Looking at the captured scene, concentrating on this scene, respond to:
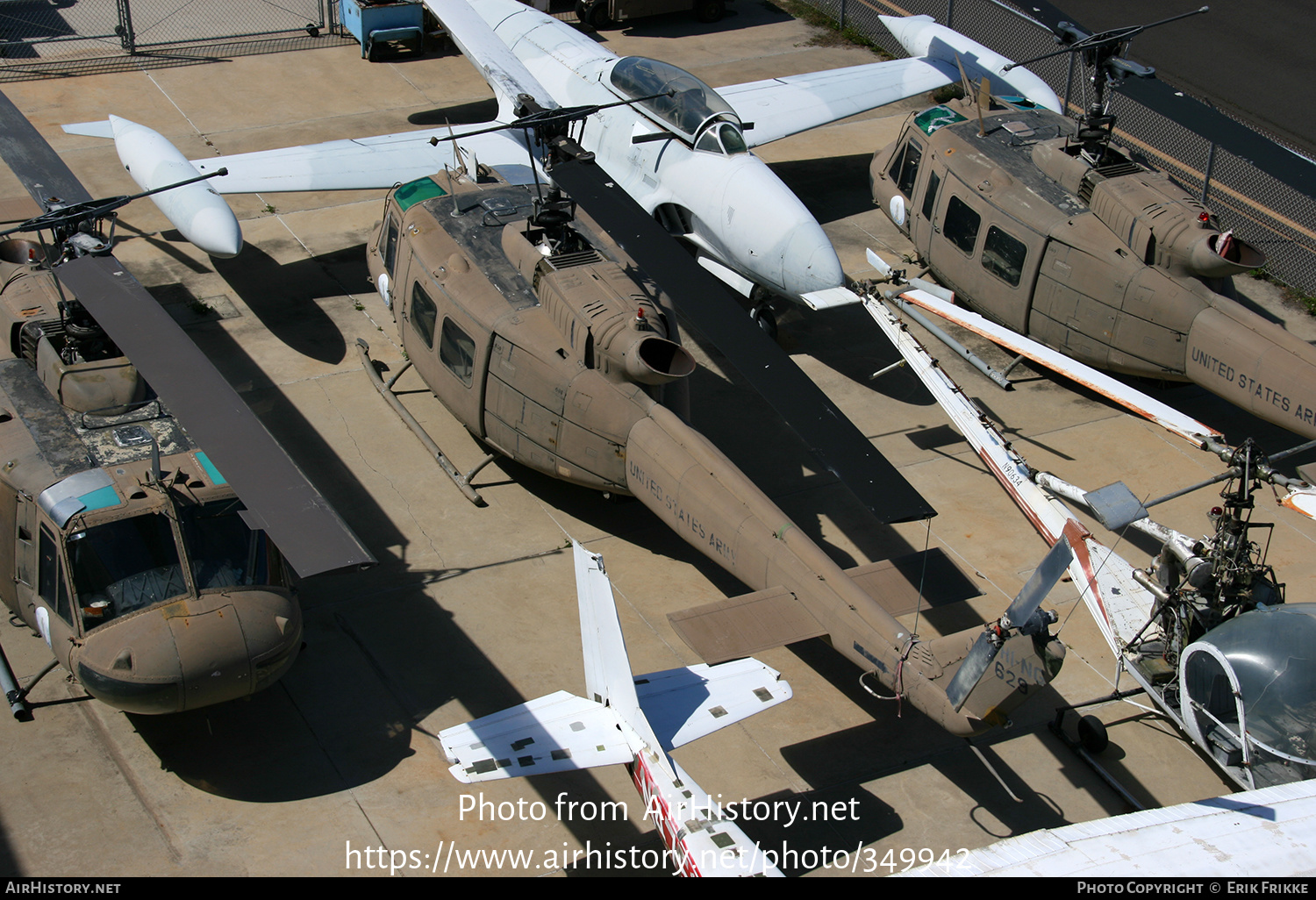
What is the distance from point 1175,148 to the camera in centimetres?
2169

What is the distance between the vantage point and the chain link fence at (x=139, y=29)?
24172 millimetres

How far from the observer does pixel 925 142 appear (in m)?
17.8

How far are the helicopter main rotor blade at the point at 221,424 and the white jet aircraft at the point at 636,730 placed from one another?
1.93 m

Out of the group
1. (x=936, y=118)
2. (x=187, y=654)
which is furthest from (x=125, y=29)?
(x=187, y=654)

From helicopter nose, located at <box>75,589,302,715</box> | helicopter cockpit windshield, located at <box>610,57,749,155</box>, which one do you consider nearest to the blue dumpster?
helicopter cockpit windshield, located at <box>610,57,749,155</box>

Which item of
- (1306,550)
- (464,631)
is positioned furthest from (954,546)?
(464,631)

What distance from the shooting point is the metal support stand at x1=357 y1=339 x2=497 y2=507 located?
1390 cm

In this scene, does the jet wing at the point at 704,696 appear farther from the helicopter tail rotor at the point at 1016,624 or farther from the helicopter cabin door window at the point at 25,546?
the helicopter cabin door window at the point at 25,546

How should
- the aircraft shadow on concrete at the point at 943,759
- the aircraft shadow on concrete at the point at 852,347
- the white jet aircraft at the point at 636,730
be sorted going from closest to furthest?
the white jet aircraft at the point at 636,730 < the aircraft shadow on concrete at the point at 943,759 < the aircraft shadow on concrete at the point at 852,347

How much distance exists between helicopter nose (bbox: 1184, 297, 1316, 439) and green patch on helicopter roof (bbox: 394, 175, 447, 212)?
959 centimetres

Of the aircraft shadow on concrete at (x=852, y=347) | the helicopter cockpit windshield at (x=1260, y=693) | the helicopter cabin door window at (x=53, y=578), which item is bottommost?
the aircraft shadow on concrete at (x=852, y=347)

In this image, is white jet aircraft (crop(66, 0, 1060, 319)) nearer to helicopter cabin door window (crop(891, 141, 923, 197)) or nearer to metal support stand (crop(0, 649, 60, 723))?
helicopter cabin door window (crop(891, 141, 923, 197))

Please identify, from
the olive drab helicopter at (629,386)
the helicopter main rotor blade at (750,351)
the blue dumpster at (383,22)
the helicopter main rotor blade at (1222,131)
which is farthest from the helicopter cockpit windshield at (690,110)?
the blue dumpster at (383,22)

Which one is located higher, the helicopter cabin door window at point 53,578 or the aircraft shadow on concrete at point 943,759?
the helicopter cabin door window at point 53,578
